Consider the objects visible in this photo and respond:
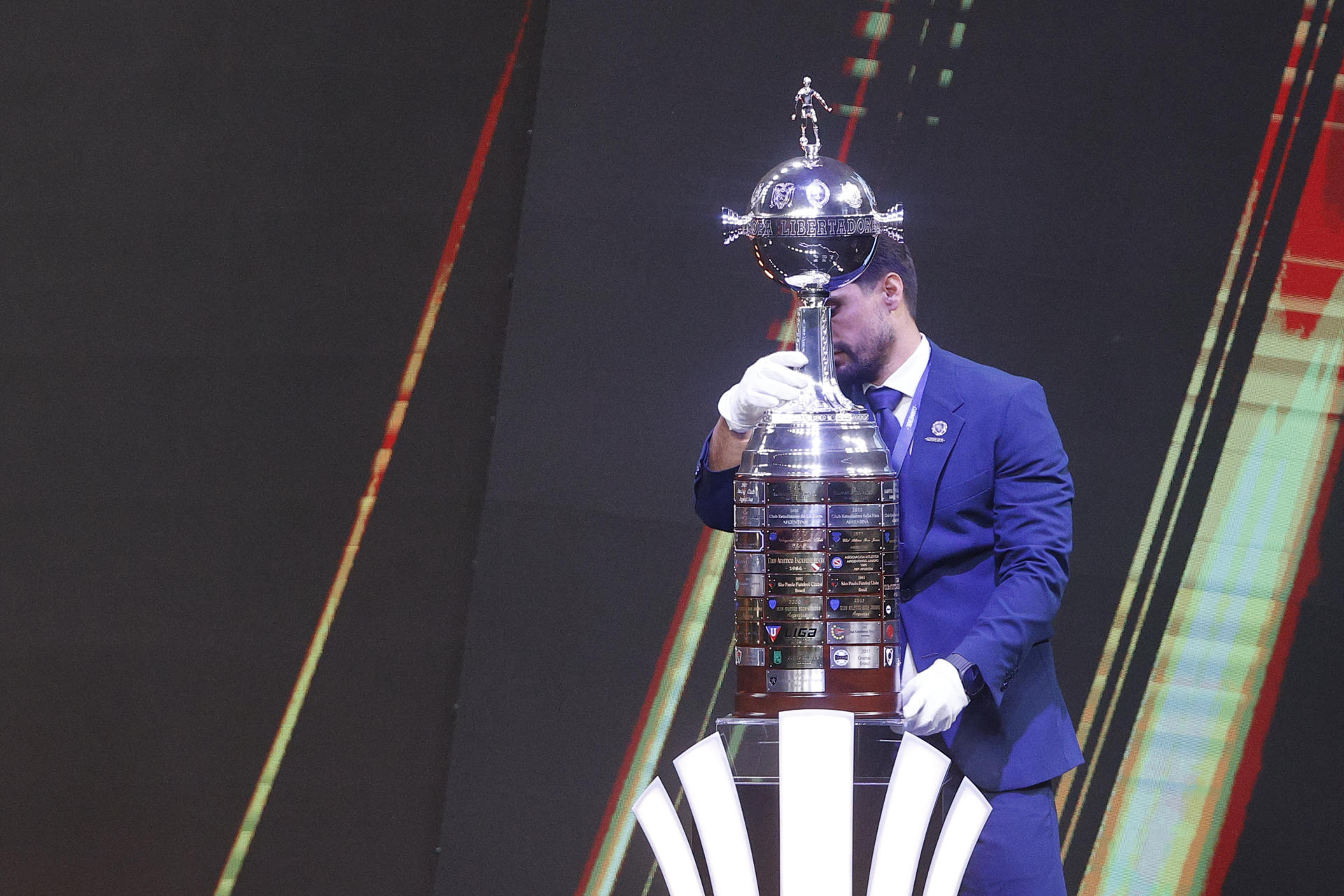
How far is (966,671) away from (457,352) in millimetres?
1526

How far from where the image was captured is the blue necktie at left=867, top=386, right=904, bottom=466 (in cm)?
190

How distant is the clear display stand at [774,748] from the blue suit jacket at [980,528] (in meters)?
0.28

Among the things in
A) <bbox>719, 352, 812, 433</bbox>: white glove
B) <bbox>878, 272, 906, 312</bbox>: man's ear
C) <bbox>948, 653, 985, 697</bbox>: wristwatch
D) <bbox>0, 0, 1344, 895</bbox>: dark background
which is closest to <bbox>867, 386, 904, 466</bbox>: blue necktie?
<bbox>878, 272, 906, 312</bbox>: man's ear

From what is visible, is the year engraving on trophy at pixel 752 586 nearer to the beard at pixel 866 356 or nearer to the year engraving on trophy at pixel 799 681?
the year engraving on trophy at pixel 799 681

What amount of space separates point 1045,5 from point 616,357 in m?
1.01

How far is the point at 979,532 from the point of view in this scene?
1.86 meters

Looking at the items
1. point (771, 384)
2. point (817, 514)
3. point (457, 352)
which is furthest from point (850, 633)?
point (457, 352)

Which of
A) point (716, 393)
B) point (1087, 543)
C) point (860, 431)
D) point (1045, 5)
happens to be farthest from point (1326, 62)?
point (860, 431)

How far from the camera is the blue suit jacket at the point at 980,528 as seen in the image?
1835mm

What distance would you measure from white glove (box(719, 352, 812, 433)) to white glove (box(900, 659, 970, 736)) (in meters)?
0.34

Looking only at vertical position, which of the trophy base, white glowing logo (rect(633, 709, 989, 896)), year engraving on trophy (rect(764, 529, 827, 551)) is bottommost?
white glowing logo (rect(633, 709, 989, 896))

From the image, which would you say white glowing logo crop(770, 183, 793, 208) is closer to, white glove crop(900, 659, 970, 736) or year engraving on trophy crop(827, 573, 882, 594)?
year engraving on trophy crop(827, 573, 882, 594)

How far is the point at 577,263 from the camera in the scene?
285 cm

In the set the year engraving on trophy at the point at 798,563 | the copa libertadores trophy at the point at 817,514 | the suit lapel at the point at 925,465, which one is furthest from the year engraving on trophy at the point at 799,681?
the suit lapel at the point at 925,465
